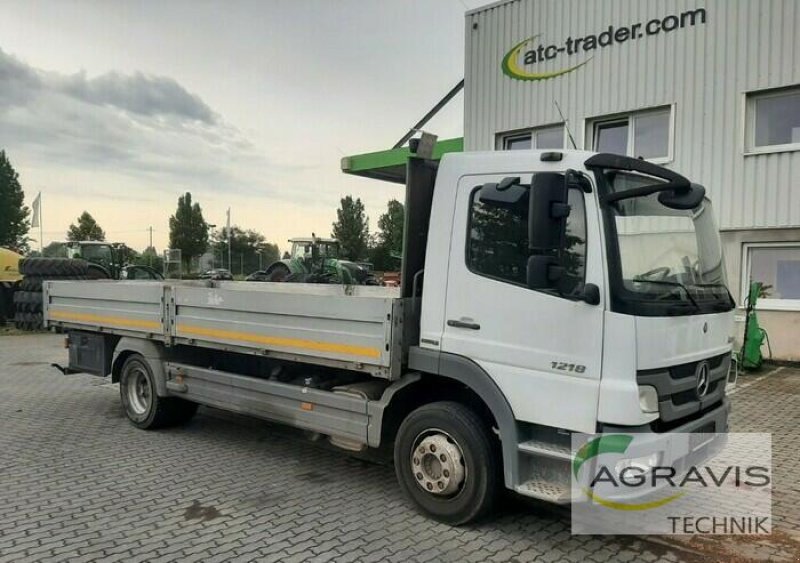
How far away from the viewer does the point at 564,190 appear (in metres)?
3.41

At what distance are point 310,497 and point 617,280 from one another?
285 cm

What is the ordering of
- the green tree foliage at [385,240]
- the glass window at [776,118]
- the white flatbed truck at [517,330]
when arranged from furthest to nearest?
the green tree foliage at [385,240] < the glass window at [776,118] < the white flatbed truck at [517,330]

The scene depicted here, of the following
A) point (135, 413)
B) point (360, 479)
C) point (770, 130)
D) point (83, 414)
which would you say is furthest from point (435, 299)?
point (770, 130)

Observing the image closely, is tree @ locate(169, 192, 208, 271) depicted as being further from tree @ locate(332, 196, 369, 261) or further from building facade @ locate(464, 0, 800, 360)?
building facade @ locate(464, 0, 800, 360)

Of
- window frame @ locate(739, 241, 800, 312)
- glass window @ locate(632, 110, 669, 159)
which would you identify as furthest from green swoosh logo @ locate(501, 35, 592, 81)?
window frame @ locate(739, 241, 800, 312)

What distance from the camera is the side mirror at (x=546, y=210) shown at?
338 centimetres

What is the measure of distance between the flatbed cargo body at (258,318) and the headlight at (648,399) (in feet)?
5.32

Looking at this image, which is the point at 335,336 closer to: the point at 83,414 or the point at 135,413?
the point at 135,413

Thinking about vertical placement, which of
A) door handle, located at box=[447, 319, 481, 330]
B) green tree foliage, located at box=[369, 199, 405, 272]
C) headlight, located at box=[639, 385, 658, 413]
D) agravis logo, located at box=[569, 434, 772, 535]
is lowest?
agravis logo, located at box=[569, 434, 772, 535]

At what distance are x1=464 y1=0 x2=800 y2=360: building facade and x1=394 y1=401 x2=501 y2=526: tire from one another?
848 centimetres

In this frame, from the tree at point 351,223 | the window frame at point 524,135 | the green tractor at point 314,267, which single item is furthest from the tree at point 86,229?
the window frame at point 524,135

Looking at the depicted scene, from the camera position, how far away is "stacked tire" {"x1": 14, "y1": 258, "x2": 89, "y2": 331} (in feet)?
50.6

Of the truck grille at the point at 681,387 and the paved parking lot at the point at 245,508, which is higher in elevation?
the truck grille at the point at 681,387

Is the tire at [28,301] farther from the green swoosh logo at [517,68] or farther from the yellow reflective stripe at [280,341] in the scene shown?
the green swoosh logo at [517,68]
